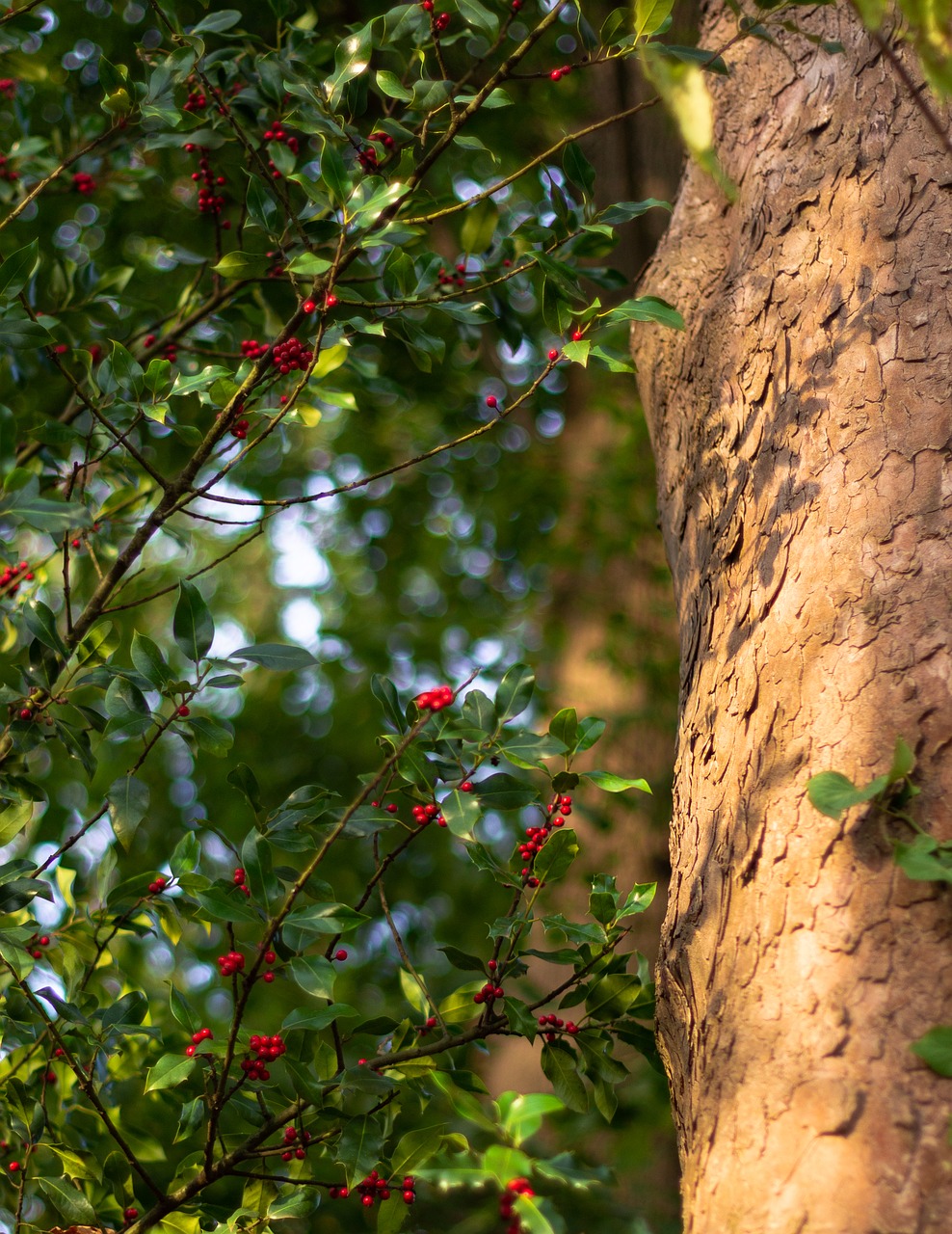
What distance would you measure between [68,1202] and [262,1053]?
371 mm

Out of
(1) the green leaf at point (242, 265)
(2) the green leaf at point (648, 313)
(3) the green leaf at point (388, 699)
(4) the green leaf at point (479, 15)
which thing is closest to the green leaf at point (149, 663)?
(3) the green leaf at point (388, 699)

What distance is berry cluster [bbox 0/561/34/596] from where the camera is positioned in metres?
1.78

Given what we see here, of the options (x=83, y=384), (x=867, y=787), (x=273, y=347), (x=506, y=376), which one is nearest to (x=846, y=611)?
(x=867, y=787)

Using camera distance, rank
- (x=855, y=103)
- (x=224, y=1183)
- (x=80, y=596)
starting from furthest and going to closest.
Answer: (x=80, y=596), (x=224, y=1183), (x=855, y=103)

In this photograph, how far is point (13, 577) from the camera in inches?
70.2

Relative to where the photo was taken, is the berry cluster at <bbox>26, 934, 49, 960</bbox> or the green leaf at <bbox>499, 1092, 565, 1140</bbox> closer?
the green leaf at <bbox>499, 1092, 565, 1140</bbox>

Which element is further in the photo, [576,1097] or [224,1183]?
[224,1183]

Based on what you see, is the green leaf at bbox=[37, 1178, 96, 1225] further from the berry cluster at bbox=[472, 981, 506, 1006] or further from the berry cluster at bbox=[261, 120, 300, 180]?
the berry cluster at bbox=[261, 120, 300, 180]

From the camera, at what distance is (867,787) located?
3.21ft

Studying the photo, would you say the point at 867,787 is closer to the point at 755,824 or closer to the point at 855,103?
the point at 755,824

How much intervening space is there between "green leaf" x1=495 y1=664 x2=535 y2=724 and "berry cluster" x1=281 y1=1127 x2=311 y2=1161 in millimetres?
596

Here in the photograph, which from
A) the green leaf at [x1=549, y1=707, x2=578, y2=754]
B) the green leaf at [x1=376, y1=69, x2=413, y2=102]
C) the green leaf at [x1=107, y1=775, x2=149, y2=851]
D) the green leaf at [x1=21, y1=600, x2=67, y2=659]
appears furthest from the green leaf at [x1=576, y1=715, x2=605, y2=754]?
the green leaf at [x1=376, y1=69, x2=413, y2=102]

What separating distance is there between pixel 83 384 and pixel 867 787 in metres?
1.70

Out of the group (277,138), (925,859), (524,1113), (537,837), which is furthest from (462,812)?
(277,138)
